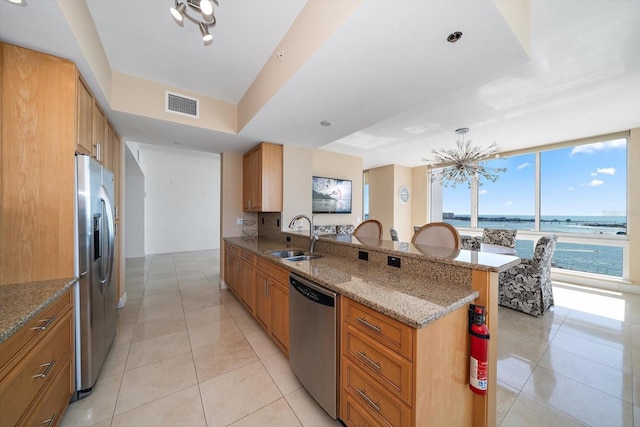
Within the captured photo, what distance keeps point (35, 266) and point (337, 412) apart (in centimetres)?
214

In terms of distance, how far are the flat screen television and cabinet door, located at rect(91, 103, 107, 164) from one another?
10.4ft

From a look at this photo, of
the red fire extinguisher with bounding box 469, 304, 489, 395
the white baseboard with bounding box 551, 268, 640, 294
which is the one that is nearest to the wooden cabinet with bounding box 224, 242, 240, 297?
the red fire extinguisher with bounding box 469, 304, 489, 395

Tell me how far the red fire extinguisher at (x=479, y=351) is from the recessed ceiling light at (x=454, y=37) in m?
1.53

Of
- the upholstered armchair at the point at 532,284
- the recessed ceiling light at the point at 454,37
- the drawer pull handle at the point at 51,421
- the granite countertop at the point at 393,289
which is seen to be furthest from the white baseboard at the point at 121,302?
the upholstered armchair at the point at 532,284

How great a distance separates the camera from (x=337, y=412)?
1.39m

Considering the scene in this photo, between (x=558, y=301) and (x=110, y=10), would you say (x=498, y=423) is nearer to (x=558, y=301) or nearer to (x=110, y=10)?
(x=558, y=301)

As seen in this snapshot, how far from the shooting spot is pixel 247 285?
2848mm

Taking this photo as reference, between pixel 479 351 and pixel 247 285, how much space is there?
242 cm

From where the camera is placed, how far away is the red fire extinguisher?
1.17 m

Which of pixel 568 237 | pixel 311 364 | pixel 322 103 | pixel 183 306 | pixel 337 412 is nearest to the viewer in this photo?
pixel 337 412

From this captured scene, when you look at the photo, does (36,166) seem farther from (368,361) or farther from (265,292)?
(368,361)

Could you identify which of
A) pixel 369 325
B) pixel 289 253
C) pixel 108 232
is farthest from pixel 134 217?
pixel 369 325

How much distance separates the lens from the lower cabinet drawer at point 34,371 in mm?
937

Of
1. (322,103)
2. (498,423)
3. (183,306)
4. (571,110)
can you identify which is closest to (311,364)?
(498,423)
